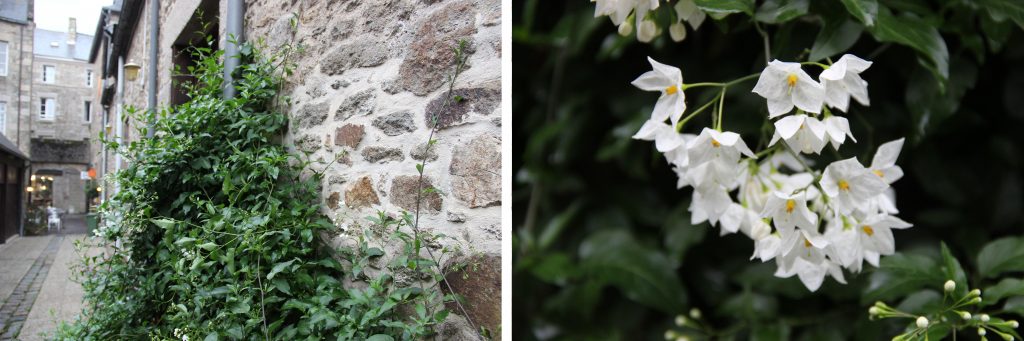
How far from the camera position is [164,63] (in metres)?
3.77

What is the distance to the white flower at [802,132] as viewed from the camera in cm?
51

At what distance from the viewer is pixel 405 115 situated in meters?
1.46

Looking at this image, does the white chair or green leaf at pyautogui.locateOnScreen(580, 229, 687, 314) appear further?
the white chair

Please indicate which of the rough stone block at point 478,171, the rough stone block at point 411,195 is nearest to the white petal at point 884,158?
the rough stone block at point 478,171

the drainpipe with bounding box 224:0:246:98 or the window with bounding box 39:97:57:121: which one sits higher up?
the drainpipe with bounding box 224:0:246:98

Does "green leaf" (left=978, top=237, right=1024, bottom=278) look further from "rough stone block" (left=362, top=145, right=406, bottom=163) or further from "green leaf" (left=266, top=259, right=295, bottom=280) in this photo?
"green leaf" (left=266, top=259, right=295, bottom=280)

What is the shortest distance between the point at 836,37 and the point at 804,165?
0.45 feet

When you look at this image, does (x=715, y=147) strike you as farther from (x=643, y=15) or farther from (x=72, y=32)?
(x=72, y=32)

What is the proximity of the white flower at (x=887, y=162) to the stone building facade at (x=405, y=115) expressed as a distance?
2.28ft

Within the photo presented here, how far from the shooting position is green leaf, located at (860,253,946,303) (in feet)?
2.12

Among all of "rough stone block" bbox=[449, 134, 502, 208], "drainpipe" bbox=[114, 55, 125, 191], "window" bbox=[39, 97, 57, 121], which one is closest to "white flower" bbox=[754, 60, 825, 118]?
"rough stone block" bbox=[449, 134, 502, 208]

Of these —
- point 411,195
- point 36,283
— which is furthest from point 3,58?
point 411,195

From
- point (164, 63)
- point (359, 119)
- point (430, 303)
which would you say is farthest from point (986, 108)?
point (164, 63)

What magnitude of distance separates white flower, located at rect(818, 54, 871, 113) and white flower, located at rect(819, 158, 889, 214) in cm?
5
